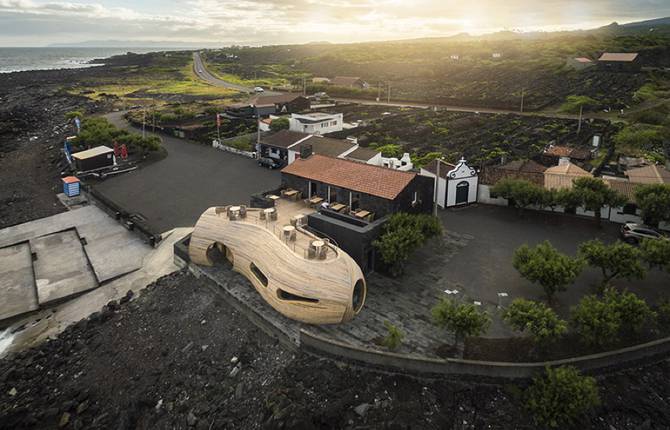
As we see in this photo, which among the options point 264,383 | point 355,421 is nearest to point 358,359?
point 355,421

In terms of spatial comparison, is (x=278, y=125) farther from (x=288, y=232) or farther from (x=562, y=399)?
(x=562, y=399)

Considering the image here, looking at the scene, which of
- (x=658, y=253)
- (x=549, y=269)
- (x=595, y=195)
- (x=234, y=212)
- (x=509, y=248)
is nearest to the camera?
(x=549, y=269)

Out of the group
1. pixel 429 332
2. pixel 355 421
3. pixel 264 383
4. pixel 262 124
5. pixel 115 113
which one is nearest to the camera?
pixel 355 421

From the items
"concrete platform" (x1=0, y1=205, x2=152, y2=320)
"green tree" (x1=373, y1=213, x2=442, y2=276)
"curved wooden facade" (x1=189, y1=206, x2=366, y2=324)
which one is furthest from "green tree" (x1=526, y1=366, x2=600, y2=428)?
"concrete platform" (x1=0, y1=205, x2=152, y2=320)

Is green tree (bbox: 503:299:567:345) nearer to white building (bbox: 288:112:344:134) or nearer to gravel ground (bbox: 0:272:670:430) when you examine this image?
gravel ground (bbox: 0:272:670:430)

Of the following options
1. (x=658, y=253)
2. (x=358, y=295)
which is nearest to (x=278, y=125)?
(x=358, y=295)

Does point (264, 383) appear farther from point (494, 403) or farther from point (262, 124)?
point (262, 124)
